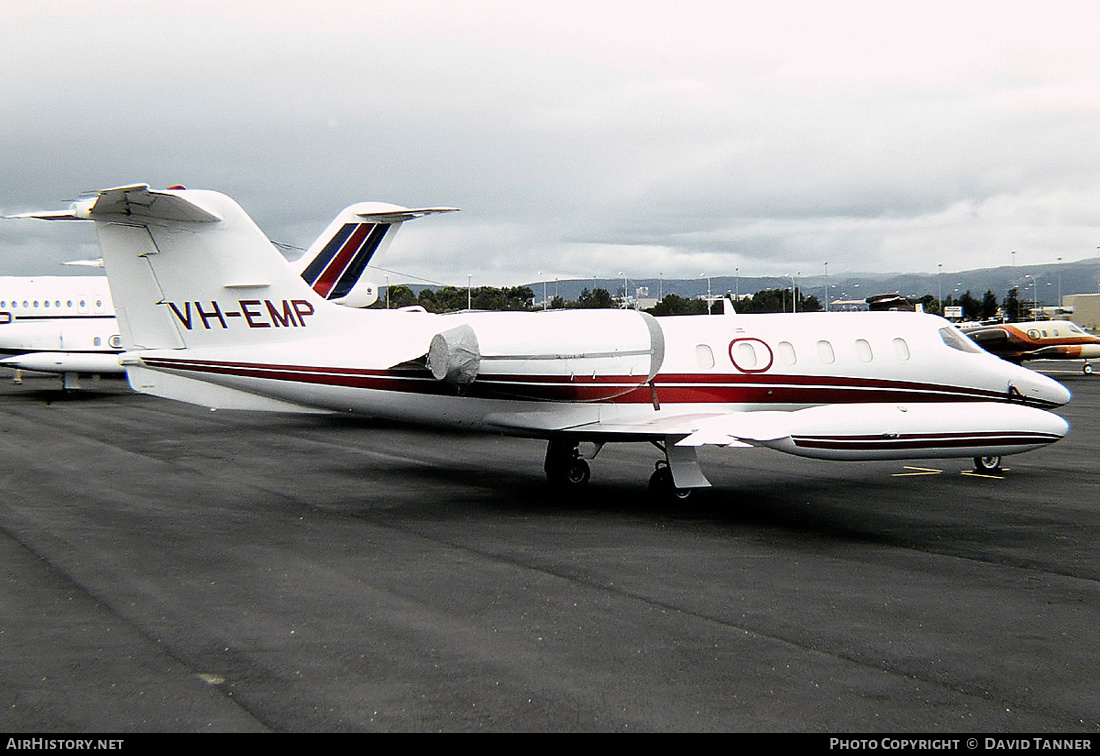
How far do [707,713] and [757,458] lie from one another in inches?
517

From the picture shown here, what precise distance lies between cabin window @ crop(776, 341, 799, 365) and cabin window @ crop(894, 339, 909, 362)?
1.72 metres

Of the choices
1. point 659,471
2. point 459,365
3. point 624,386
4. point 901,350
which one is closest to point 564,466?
point 659,471

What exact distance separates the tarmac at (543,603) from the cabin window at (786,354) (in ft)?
6.66

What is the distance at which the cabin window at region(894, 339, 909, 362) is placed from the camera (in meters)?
14.8

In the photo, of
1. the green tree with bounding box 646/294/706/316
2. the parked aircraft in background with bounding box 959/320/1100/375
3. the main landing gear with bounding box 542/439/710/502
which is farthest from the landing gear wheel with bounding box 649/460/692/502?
the green tree with bounding box 646/294/706/316

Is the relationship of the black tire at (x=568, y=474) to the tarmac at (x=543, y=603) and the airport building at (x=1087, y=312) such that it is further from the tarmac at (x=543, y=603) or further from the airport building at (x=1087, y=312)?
the airport building at (x=1087, y=312)

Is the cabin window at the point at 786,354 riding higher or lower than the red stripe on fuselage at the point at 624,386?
higher

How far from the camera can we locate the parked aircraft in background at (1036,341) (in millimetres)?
40031

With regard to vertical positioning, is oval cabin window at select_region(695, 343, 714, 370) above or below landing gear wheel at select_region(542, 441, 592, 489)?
above

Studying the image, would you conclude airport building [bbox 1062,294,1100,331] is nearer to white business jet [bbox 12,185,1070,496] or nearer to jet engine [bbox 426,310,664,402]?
white business jet [bbox 12,185,1070,496]

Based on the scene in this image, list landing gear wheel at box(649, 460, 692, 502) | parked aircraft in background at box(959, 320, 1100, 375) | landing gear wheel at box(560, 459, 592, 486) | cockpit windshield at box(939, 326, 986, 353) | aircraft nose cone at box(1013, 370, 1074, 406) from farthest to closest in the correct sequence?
parked aircraft in background at box(959, 320, 1100, 375) < aircraft nose cone at box(1013, 370, 1074, 406) < cockpit windshield at box(939, 326, 986, 353) < landing gear wheel at box(560, 459, 592, 486) < landing gear wheel at box(649, 460, 692, 502)

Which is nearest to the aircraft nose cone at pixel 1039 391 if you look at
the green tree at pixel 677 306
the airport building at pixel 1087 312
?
the green tree at pixel 677 306
